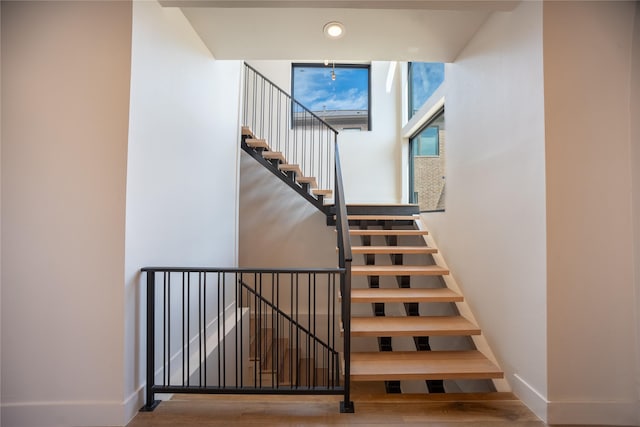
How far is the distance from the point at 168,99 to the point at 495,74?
2.46 m

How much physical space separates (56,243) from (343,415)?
1970 millimetres

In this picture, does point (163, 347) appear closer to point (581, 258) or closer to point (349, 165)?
point (581, 258)

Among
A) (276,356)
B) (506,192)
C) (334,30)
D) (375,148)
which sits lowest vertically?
(276,356)

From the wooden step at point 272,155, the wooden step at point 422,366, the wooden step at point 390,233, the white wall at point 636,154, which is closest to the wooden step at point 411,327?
the wooden step at point 422,366

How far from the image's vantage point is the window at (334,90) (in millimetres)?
5672

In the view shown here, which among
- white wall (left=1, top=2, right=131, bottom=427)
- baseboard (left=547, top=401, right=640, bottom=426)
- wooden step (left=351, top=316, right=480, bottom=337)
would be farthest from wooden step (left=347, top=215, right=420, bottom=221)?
white wall (left=1, top=2, right=131, bottom=427)

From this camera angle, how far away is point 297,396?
2.10m

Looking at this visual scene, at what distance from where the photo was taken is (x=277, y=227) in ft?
15.7

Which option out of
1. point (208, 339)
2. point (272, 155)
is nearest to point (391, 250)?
point (208, 339)

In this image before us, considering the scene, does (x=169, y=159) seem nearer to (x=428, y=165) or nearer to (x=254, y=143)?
(x=254, y=143)

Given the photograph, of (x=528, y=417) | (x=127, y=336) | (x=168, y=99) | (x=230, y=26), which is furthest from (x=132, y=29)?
(x=528, y=417)

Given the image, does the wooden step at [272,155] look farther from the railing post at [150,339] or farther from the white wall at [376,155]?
the railing post at [150,339]

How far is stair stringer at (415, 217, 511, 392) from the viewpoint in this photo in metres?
2.19

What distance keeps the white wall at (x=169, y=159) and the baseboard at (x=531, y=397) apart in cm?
242
